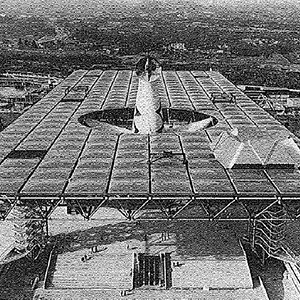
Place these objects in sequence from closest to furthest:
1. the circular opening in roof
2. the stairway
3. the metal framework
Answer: the metal framework < the stairway < the circular opening in roof

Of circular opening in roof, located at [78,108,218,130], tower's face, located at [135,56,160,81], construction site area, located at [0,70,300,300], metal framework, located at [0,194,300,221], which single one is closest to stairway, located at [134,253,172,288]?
construction site area, located at [0,70,300,300]

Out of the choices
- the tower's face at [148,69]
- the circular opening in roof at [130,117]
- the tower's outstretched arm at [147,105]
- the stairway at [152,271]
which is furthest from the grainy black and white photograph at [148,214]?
the circular opening in roof at [130,117]

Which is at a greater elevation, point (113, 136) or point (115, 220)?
point (113, 136)

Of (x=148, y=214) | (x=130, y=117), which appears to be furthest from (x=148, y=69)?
(x=148, y=214)

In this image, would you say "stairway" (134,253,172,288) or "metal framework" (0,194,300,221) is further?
"stairway" (134,253,172,288)

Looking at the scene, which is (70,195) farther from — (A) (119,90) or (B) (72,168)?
(A) (119,90)

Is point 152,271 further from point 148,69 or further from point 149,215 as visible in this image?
point 148,69

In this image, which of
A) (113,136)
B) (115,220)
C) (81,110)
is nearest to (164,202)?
(115,220)

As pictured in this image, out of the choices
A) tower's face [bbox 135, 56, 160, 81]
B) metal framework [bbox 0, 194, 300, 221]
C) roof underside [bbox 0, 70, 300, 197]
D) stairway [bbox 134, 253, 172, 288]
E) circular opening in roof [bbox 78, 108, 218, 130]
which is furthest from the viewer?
circular opening in roof [bbox 78, 108, 218, 130]

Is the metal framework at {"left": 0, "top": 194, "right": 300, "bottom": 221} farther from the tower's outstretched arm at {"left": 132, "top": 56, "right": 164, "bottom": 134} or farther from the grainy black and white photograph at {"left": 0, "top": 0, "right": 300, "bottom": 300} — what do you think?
the tower's outstretched arm at {"left": 132, "top": 56, "right": 164, "bottom": 134}

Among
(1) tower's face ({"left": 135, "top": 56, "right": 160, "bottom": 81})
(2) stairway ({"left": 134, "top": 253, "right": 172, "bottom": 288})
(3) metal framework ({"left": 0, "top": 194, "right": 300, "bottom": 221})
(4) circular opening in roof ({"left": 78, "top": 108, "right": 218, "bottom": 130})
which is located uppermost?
(1) tower's face ({"left": 135, "top": 56, "right": 160, "bottom": 81})
